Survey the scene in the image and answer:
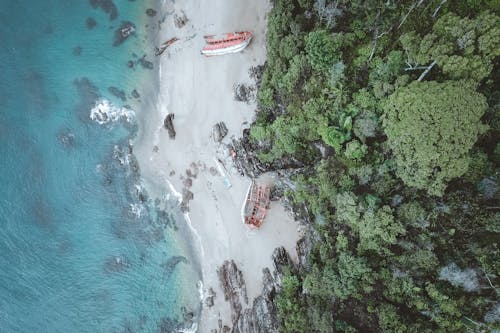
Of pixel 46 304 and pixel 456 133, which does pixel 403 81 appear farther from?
pixel 46 304

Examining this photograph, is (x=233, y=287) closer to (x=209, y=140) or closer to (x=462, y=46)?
(x=209, y=140)

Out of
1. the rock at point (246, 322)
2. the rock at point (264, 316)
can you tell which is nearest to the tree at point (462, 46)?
the rock at point (264, 316)

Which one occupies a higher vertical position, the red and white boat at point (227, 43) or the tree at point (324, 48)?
the red and white boat at point (227, 43)

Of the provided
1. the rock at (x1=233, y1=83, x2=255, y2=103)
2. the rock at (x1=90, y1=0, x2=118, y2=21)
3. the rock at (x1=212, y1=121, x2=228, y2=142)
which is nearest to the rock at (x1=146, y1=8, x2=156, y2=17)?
the rock at (x1=90, y1=0, x2=118, y2=21)

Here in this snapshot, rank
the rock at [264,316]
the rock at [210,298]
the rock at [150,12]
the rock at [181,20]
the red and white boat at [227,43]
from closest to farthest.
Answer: the rock at [264,316]
the red and white boat at [227,43]
the rock at [210,298]
the rock at [181,20]
the rock at [150,12]

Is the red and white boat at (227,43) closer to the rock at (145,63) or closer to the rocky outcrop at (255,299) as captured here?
the rock at (145,63)

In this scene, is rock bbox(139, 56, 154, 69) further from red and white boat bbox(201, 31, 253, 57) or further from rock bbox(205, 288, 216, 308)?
rock bbox(205, 288, 216, 308)
